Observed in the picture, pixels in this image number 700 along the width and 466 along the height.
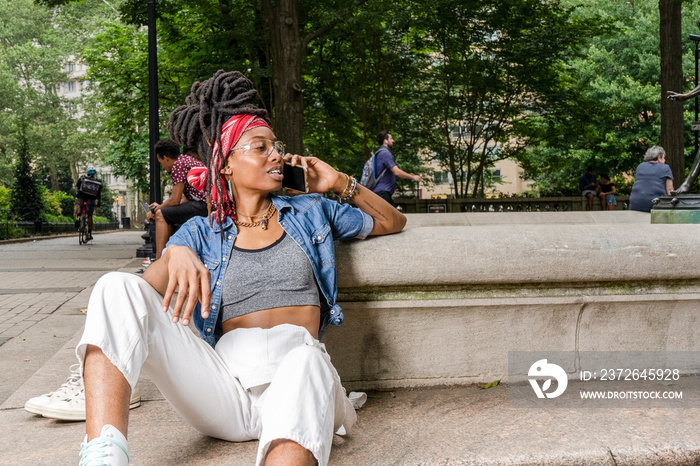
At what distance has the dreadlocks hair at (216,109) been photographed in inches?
121

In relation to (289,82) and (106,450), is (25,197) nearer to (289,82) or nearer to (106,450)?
(289,82)

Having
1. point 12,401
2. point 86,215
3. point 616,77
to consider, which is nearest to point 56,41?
point 86,215

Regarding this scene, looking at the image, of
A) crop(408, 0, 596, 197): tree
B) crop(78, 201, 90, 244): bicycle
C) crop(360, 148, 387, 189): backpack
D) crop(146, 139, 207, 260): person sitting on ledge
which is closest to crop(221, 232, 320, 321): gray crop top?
crop(146, 139, 207, 260): person sitting on ledge

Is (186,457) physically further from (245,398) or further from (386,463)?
(386,463)

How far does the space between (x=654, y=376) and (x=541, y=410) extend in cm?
86

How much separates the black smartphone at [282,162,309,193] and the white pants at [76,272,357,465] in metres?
0.81

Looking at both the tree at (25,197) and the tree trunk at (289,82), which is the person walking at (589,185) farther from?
the tree at (25,197)

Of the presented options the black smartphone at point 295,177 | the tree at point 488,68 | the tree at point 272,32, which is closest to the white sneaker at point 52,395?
the black smartphone at point 295,177

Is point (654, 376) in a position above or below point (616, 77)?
below

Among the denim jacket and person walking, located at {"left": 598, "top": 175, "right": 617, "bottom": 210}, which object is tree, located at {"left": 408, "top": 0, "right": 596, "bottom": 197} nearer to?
person walking, located at {"left": 598, "top": 175, "right": 617, "bottom": 210}

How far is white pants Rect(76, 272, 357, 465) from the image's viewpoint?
7.37 ft

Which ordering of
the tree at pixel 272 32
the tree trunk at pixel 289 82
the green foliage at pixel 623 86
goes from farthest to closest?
1. the green foliage at pixel 623 86
2. the tree at pixel 272 32
3. the tree trunk at pixel 289 82

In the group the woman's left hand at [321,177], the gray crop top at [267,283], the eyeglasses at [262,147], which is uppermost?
the eyeglasses at [262,147]

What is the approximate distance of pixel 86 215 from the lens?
19.6m
